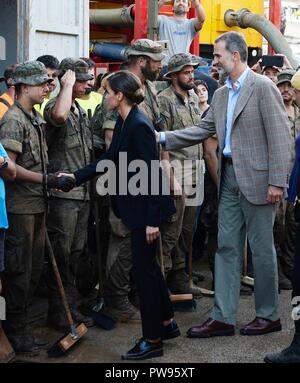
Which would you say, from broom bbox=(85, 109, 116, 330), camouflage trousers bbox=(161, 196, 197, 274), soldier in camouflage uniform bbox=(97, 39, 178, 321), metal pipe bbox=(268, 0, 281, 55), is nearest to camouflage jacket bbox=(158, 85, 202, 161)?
soldier in camouflage uniform bbox=(97, 39, 178, 321)

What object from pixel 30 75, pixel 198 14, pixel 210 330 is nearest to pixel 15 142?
pixel 30 75

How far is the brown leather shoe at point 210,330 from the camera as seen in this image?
19.0 ft

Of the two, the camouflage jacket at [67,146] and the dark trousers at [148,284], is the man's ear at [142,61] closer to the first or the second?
the camouflage jacket at [67,146]

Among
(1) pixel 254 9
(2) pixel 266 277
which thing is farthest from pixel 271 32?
(2) pixel 266 277

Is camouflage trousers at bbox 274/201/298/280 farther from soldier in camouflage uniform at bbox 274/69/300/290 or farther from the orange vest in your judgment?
the orange vest

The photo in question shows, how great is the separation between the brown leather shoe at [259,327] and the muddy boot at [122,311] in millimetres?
902

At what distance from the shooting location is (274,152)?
561cm

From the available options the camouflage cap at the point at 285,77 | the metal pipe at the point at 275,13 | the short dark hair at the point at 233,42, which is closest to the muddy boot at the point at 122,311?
the short dark hair at the point at 233,42

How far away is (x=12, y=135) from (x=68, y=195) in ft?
2.82

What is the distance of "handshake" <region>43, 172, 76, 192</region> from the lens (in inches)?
209

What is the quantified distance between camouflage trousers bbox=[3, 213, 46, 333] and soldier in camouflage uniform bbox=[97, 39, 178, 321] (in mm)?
848

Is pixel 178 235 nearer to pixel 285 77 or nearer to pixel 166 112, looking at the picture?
pixel 166 112

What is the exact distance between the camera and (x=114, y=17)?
11086 mm
